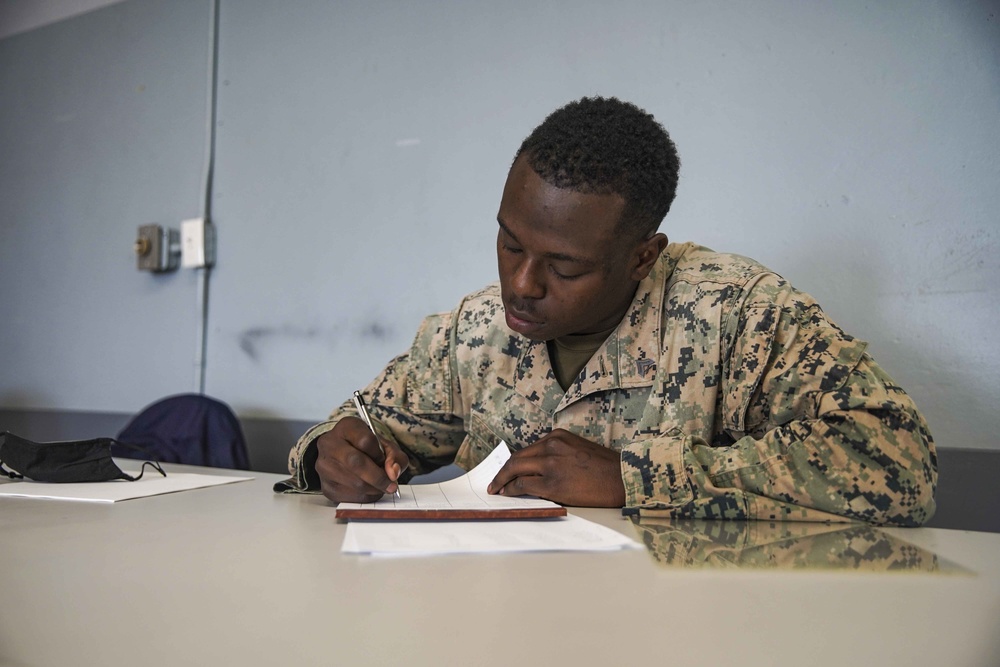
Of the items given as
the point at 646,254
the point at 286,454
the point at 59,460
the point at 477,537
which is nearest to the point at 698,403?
the point at 646,254

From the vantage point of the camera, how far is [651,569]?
70 centimetres

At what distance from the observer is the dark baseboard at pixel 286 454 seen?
1.46 m

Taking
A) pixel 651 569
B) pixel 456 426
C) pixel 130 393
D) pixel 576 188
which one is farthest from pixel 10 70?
pixel 651 569

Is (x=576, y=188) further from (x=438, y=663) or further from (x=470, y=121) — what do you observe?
(x=470, y=121)

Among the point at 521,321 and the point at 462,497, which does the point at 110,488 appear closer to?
the point at 462,497

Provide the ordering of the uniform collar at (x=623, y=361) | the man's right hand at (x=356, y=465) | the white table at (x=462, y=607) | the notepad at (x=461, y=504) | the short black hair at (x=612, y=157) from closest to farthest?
the white table at (x=462, y=607) < the notepad at (x=461, y=504) < the man's right hand at (x=356, y=465) < the short black hair at (x=612, y=157) < the uniform collar at (x=623, y=361)

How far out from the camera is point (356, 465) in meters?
1.05

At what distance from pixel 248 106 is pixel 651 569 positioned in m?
2.19

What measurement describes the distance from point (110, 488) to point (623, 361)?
0.84m

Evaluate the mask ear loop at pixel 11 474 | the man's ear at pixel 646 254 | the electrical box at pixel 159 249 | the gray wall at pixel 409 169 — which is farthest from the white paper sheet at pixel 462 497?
the electrical box at pixel 159 249

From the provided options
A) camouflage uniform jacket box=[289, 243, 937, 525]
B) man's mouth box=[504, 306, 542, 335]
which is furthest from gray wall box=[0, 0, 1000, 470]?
man's mouth box=[504, 306, 542, 335]

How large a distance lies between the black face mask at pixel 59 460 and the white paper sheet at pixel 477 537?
2.12 ft

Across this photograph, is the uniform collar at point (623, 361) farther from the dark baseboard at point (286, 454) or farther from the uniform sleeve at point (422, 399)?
the dark baseboard at point (286, 454)

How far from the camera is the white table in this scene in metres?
0.49
